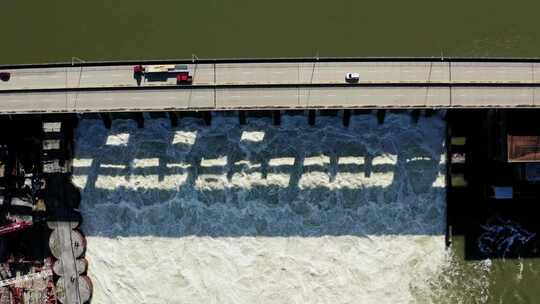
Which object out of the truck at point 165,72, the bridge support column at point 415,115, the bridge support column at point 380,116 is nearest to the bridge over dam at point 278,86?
the truck at point 165,72

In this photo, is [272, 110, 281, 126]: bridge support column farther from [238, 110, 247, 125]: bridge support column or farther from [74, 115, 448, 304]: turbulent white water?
[238, 110, 247, 125]: bridge support column

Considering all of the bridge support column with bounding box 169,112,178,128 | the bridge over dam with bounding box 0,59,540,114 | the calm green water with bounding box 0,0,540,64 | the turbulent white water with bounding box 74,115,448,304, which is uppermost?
the calm green water with bounding box 0,0,540,64

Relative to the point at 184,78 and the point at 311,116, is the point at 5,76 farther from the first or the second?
the point at 311,116

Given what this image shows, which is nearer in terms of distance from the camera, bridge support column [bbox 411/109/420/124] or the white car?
A: the white car

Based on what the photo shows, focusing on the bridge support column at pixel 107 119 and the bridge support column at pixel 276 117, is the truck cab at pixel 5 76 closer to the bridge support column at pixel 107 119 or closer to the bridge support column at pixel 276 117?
the bridge support column at pixel 107 119

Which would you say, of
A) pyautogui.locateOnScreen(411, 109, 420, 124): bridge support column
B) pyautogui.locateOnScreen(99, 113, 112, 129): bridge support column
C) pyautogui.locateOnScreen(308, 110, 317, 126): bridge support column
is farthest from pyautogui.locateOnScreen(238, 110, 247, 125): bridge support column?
pyautogui.locateOnScreen(411, 109, 420, 124): bridge support column

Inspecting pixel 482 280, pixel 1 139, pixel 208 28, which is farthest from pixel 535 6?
pixel 1 139
